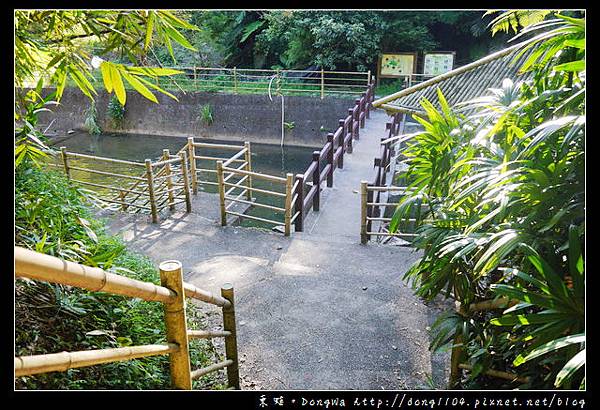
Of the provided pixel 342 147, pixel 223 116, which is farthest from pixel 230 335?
pixel 223 116

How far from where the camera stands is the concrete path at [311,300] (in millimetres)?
2354

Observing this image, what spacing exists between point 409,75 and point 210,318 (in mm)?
8164

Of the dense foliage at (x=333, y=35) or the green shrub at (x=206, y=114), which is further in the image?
the green shrub at (x=206, y=114)

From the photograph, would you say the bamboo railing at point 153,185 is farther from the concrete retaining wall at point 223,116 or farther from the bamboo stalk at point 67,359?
the concrete retaining wall at point 223,116

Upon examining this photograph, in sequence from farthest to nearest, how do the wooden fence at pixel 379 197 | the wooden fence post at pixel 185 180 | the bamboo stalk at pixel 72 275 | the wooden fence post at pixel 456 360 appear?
the wooden fence post at pixel 185 180 < the wooden fence at pixel 379 197 < the wooden fence post at pixel 456 360 < the bamboo stalk at pixel 72 275

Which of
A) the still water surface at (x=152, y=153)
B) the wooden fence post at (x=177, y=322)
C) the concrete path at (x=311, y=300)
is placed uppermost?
the wooden fence post at (x=177, y=322)

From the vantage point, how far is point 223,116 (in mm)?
10367

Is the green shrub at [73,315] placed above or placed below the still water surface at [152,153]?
above

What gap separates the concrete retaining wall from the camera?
391 inches

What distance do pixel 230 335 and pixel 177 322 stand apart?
0.73 meters

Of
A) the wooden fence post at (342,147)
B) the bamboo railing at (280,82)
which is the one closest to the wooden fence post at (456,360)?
the wooden fence post at (342,147)
